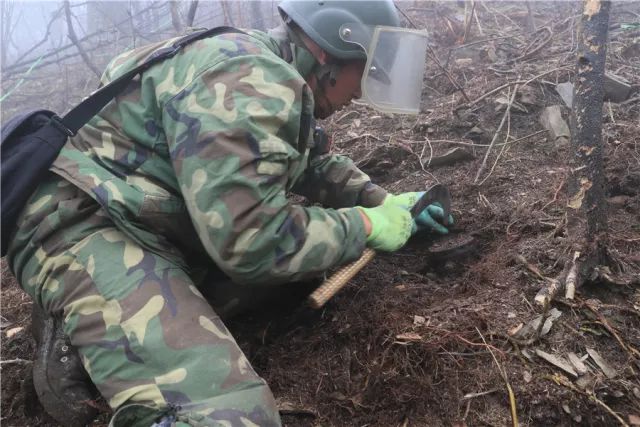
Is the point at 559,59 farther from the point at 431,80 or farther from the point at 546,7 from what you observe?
the point at 546,7

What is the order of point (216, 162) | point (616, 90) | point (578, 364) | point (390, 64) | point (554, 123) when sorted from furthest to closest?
point (616, 90)
point (554, 123)
point (390, 64)
point (578, 364)
point (216, 162)

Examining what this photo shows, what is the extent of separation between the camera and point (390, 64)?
230 cm

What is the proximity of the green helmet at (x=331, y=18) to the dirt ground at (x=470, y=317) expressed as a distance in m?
1.15

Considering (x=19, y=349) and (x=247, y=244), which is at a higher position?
(x=247, y=244)

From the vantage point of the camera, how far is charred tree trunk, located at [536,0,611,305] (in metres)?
1.88

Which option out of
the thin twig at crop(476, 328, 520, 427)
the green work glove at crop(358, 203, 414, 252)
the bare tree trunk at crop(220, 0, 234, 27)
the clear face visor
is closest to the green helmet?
the clear face visor

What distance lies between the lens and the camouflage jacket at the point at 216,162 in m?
1.66

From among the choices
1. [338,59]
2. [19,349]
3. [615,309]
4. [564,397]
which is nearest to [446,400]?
[564,397]

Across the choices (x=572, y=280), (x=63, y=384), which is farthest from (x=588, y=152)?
(x=63, y=384)

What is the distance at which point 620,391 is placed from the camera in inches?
65.8

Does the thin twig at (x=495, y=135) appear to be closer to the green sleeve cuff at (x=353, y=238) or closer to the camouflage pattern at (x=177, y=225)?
the green sleeve cuff at (x=353, y=238)

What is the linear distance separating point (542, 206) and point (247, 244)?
1710 millimetres

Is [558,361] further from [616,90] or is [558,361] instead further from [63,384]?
[616,90]

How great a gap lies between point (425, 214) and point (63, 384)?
1.85 metres
